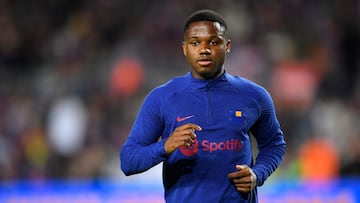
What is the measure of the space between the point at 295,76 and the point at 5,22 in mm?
4471

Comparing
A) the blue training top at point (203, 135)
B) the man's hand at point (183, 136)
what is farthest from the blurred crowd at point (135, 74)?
the man's hand at point (183, 136)

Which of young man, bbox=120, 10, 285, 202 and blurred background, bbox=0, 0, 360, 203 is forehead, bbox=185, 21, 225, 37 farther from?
blurred background, bbox=0, 0, 360, 203

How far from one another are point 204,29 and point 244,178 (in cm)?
72

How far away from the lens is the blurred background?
986 cm

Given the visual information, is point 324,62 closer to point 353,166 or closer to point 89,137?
point 353,166

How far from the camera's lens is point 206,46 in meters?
4.07

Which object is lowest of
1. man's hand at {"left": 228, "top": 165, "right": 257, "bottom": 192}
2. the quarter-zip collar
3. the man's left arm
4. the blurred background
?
man's hand at {"left": 228, "top": 165, "right": 257, "bottom": 192}

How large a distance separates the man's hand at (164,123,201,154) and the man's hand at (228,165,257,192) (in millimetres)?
279

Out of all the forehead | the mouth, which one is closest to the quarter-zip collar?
the mouth

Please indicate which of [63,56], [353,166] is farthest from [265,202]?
[63,56]

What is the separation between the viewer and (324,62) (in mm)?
11070

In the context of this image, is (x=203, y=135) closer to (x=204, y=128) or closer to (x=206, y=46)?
(x=204, y=128)

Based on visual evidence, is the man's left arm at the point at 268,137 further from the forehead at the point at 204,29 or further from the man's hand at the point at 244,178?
the forehead at the point at 204,29

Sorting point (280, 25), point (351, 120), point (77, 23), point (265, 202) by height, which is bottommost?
point (265, 202)
